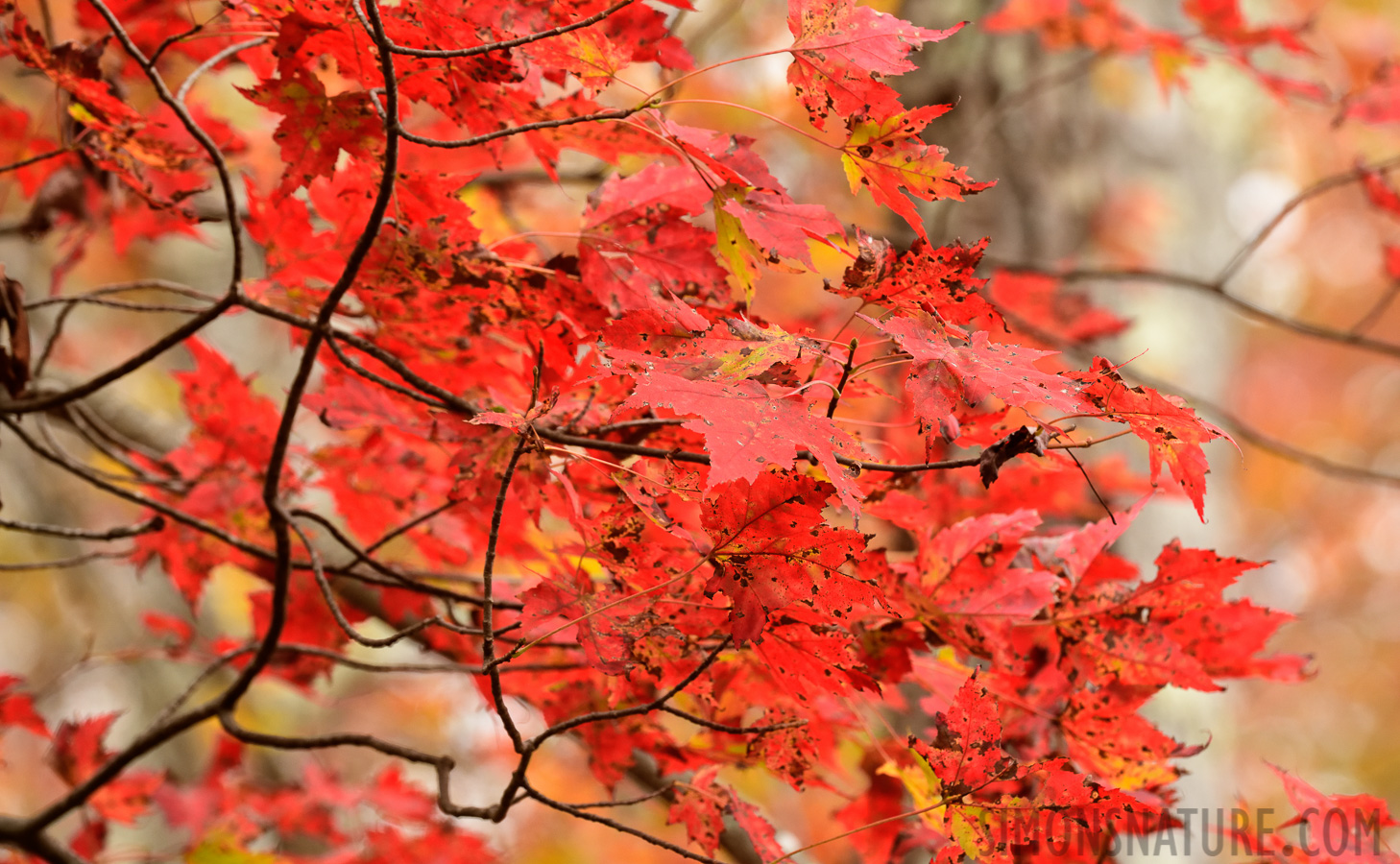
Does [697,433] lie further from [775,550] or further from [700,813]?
[700,813]

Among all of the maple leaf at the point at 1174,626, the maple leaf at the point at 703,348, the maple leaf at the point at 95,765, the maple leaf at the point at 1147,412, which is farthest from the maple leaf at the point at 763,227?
the maple leaf at the point at 95,765

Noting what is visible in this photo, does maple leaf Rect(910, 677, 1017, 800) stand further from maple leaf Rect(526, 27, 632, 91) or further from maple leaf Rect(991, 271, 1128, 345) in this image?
maple leaf Rect(991, 271, 1128, 345)

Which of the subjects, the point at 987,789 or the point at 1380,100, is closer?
the point at 987,789

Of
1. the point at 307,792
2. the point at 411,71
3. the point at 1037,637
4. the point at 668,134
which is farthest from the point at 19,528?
the point at 1037,637

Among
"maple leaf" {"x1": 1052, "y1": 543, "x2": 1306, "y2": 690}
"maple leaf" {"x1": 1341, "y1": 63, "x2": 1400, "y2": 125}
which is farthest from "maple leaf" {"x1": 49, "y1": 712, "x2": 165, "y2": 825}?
"maple leaf" {"x1": 1341, "y1": 63, "x2": 1400, "y2": 125}

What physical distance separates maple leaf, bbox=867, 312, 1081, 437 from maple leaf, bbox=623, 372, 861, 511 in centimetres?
8

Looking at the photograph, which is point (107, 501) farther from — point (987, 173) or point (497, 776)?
point (987, 173)

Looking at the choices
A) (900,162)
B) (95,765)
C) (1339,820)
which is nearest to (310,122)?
(900,162)

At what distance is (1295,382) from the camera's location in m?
9.52

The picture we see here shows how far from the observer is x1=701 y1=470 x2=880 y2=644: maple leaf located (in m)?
0.69

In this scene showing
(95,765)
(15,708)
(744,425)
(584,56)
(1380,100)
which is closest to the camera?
(744,425)

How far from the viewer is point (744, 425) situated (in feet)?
1.93

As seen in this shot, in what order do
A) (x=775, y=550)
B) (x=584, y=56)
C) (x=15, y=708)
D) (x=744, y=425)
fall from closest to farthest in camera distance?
(x=744, y=425) < (x=775, y=550) < (x=584, y=56) < (x=15, y=708)

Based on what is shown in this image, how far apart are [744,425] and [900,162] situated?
1.08 ft
